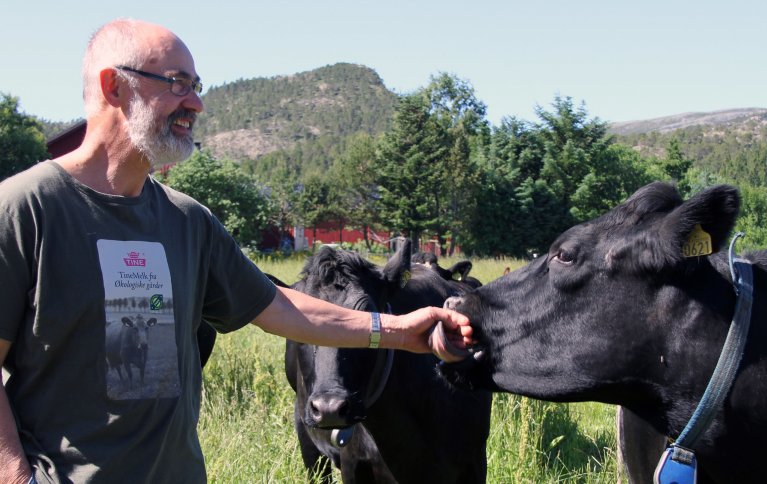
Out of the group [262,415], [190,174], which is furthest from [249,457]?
[190,174]

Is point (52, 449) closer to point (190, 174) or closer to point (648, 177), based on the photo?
point (190, 174)

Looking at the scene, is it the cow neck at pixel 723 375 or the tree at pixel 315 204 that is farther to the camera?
the tree at pixel 315 204

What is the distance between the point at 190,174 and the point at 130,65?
130 ft

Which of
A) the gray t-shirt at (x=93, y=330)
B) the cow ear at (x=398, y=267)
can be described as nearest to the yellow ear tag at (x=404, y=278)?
the cow ear at (x=398, y=267)

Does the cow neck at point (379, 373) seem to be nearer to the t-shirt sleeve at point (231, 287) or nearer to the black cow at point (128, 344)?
the t-shirt sleeve at point (231, 287)

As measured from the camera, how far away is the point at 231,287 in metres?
2.70

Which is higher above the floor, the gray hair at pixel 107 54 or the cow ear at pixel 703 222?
the gray hair at pixel 107 54

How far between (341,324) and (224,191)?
133 feet

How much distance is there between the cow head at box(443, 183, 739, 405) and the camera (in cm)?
240

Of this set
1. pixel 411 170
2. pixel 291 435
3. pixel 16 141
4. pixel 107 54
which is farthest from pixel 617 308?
pixel 411 170

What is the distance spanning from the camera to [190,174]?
133 ft

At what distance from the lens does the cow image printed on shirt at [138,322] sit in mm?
2152

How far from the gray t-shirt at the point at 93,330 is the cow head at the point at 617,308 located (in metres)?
1.16

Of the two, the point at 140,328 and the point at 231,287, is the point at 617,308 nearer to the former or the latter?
the point at 231,287
